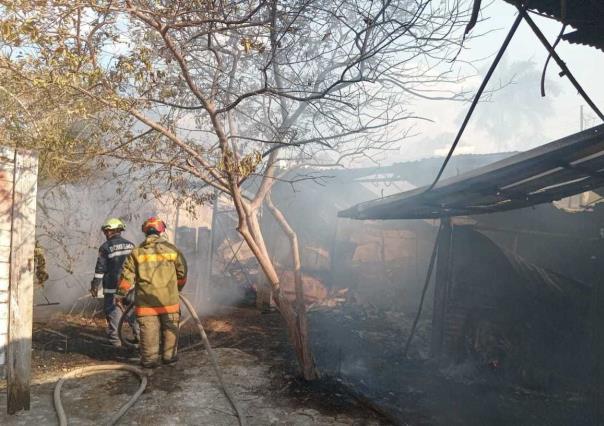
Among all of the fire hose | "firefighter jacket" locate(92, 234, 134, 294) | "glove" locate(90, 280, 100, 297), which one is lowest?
the fire hose

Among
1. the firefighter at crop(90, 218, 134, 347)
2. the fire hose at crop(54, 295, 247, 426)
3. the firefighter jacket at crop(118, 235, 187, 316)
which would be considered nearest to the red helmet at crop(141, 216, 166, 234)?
the firefighter jacket at crop(118, 235, 187, 316)

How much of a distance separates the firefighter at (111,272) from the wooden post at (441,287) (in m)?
5.44

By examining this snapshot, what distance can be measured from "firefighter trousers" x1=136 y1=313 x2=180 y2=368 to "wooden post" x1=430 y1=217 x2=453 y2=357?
15.0ft

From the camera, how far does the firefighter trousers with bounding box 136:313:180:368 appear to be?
5.62 meters

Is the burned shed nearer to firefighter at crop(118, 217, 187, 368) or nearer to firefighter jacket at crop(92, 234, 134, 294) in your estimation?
firefighter at crop(118, 217, 187, 368)

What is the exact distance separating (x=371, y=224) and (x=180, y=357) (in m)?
9.09

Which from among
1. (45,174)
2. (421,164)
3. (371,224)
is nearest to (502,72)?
(421,164)

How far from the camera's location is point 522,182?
4.86 meters

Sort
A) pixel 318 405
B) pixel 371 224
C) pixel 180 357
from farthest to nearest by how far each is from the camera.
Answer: pixel 371 224 < pixel 180 357 < pixel 318 405

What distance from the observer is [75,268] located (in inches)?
446

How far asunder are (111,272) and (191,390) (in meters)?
2.96

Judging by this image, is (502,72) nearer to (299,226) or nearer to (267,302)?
(299,226)

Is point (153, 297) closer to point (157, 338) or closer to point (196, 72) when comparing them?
point (157, 338)

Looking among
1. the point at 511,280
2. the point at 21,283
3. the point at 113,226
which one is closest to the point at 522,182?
the point at 511,280
